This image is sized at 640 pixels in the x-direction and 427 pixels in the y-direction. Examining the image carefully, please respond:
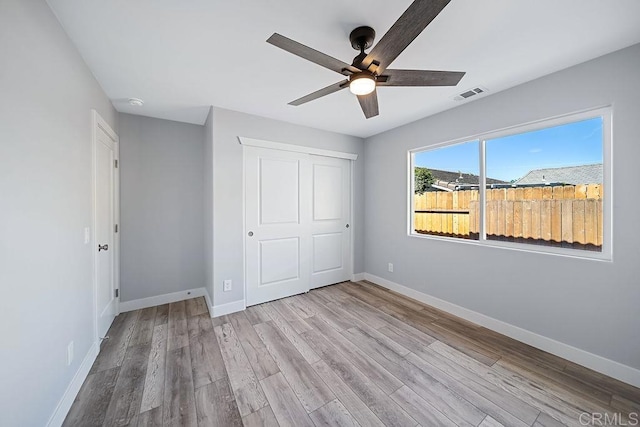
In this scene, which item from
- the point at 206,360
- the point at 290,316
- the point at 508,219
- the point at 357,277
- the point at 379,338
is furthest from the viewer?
the point at 357,277

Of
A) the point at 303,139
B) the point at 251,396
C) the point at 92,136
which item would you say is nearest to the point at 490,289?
the point at 251,396

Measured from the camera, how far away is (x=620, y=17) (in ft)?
4.79

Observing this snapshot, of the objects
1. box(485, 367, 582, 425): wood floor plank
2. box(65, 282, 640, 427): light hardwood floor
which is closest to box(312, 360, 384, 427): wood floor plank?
box(65, 282, 640, 427): light hardwood floor

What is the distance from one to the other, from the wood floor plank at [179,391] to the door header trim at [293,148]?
7.63 feet

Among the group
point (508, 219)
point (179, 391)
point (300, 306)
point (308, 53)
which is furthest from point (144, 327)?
point (508, 219)

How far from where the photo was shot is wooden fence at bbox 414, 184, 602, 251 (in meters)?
1.99

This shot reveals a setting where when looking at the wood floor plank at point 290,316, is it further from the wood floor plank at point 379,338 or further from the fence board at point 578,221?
the fence board at point 578,221

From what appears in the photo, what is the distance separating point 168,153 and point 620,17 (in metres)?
4.31

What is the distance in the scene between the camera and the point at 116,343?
2256 mm

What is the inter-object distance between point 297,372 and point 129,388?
48.2 inches

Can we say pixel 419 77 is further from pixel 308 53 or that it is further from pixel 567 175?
pixel 567 175

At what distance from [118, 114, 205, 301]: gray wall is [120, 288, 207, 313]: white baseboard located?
55mm

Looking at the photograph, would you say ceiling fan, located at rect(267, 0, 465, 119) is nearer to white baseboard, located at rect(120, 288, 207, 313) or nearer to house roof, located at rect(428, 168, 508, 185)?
house roof, located at rect(428, 168, 508, 185)

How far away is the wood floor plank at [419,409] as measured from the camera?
4.75 ft
